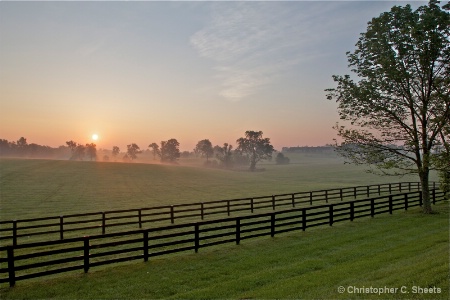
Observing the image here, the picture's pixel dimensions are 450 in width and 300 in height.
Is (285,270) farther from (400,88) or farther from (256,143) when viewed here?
(256,143)

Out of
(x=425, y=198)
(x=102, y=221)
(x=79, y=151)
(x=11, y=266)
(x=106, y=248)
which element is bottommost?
(x=106, y=248)

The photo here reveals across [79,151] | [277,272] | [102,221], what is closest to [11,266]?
[277,272]

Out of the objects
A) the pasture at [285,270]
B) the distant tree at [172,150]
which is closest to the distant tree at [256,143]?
the distant tree at [172,150]

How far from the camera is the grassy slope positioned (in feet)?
27.0

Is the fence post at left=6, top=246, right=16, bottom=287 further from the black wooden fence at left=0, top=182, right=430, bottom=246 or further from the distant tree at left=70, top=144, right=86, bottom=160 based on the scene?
the distant tree at left=70, top=144, right=86, bottom=160

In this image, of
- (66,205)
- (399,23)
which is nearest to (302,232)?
(399,23)

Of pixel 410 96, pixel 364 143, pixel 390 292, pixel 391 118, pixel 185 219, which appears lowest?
pixel 185 219

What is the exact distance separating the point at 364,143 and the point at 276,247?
1353 centimetres

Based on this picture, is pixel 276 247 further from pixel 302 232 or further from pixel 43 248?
pixel 43 248

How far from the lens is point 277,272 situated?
393 inches

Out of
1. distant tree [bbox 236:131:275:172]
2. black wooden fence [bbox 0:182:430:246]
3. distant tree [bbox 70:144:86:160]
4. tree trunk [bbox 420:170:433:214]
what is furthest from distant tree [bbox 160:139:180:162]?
tree trunk [bbox 420:170:433:214]

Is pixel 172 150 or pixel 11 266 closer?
pixel 11 266

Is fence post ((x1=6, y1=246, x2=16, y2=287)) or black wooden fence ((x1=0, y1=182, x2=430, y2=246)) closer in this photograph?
fence post ((x1=6, y1=246, x2=16, y2=287))

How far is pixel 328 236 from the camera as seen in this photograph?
15.1 metres
